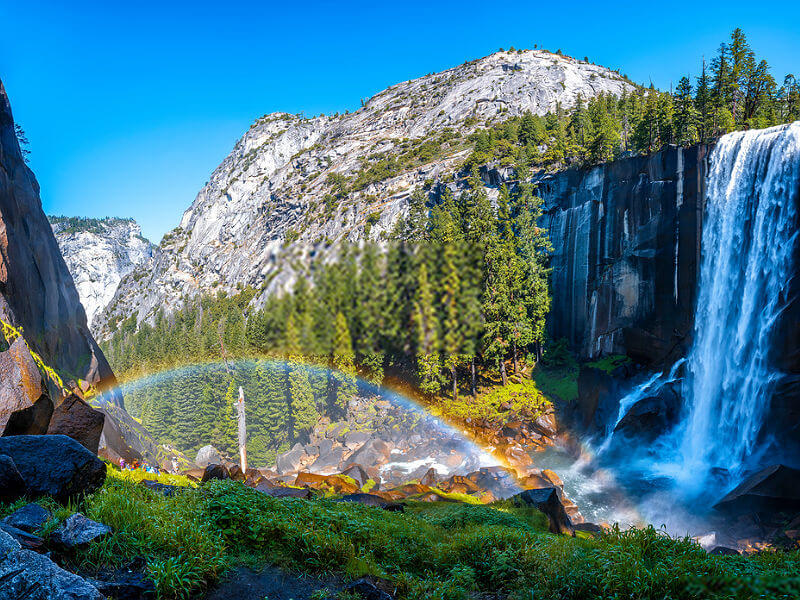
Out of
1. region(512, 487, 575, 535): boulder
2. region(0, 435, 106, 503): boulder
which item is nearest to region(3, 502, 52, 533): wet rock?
region(0, 435, 106, 503): boulder

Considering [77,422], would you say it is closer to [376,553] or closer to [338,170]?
[376,553]

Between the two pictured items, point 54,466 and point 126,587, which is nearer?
point 126,587

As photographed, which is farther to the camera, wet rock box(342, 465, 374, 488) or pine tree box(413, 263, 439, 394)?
pine tree box(413, 263, 439, 394)

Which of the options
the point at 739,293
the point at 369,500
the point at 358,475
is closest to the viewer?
the point at 369,500

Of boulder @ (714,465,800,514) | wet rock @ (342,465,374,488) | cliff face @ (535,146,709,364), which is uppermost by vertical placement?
cliff face @ (535,146,709,364)

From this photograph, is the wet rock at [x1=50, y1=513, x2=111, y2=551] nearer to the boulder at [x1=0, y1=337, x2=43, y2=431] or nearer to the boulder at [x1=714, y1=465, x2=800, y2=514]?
the boulder at [x1=0, y1=337, x2=43, y2=431]

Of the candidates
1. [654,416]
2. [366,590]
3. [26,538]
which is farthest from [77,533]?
[654,416]

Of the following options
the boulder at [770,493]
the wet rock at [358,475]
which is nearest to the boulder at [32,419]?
the wet rock at [358,475]

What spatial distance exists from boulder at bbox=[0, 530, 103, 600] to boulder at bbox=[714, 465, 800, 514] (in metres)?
26.0

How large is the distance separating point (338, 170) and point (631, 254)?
93.9 meters

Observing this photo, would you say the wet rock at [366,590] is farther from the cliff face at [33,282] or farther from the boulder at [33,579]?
the cliff face at [33,282]

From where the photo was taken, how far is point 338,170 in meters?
115

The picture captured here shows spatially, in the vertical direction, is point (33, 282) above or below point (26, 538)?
above

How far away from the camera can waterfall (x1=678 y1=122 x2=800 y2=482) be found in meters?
23.7
